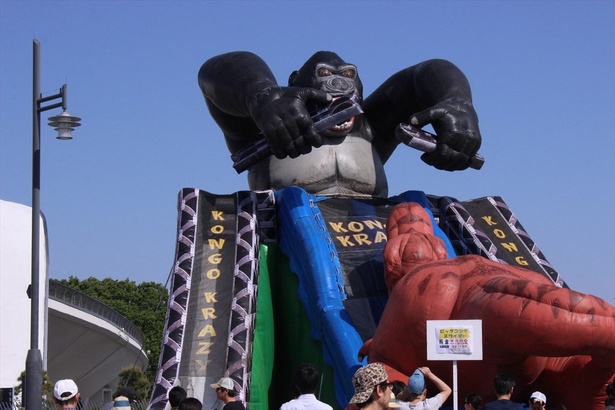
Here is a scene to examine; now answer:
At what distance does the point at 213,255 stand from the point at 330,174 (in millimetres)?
1791

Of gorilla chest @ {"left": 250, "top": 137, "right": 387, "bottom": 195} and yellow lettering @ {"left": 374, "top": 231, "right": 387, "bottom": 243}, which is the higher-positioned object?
gorilla chest @ {"left": 250, "top": 137, "right": 387, "bottom": 195}

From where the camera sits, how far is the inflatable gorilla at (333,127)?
44.5 ft

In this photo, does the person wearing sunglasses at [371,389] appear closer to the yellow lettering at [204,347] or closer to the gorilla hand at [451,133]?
the yellow lettering at [204,347]

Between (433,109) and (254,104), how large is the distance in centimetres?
194

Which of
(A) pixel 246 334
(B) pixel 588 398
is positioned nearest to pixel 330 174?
(A) pixel 246 334

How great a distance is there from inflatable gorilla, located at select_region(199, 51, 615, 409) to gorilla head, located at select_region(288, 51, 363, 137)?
0.05 ft

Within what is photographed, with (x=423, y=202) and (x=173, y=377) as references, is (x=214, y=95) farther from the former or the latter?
(x=173, y=377)

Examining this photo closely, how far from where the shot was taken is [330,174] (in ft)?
48.9

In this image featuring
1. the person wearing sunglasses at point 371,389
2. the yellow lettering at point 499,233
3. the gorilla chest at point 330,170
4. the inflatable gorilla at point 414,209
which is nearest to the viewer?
the person wearing sunglasses at point 371,389

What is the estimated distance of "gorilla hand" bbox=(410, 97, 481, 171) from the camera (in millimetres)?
13773

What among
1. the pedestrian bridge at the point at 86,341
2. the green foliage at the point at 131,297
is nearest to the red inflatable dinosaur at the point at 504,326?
the pedestrian bridge at the point at 86,341

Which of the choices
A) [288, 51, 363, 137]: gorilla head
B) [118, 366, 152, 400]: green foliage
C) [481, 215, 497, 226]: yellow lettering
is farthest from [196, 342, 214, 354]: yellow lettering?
[481, 215, 497, 226]: yellow lettering

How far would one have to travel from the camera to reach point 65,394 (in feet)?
22.8

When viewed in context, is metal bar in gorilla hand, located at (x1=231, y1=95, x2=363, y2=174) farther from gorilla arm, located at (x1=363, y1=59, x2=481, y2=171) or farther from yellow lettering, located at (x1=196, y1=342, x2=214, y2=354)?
yellow lettering, located at (x1=196, y1=342, x2=214, y2=354)
